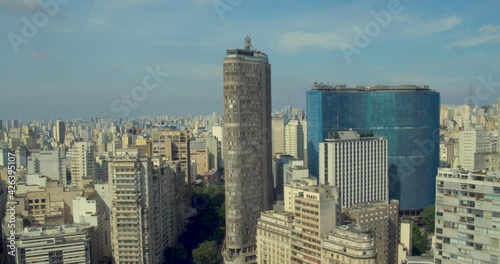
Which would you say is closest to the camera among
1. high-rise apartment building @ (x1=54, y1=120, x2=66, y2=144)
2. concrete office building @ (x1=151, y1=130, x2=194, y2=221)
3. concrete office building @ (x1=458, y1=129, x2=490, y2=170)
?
concrete office building @ (x1=151, y1=130, x2=194, y2=221)

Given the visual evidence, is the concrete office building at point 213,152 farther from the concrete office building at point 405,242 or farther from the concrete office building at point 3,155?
the concrete office building at point 405,242

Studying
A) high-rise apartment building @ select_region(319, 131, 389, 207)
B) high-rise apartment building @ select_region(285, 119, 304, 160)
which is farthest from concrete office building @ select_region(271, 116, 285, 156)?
high-rise apartment building @ select_region(319, 131, 389, 207)

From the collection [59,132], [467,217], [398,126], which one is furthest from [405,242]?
[59,132]

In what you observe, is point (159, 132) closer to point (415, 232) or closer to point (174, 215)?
point (174, 215)

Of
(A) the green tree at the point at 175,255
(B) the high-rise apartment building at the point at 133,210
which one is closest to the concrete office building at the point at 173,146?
(A) the green tree at the point at 175,255

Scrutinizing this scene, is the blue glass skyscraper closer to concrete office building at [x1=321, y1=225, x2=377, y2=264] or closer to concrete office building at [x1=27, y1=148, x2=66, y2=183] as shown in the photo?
concrete office building at [x1=321, y1=225, x2=377, y2=264]

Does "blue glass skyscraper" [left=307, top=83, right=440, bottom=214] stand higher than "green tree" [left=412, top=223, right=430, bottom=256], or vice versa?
"blue glass skyscraper" [left=307, top=83, right=440, bottom=214]

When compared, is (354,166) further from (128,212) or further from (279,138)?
(279,138)
